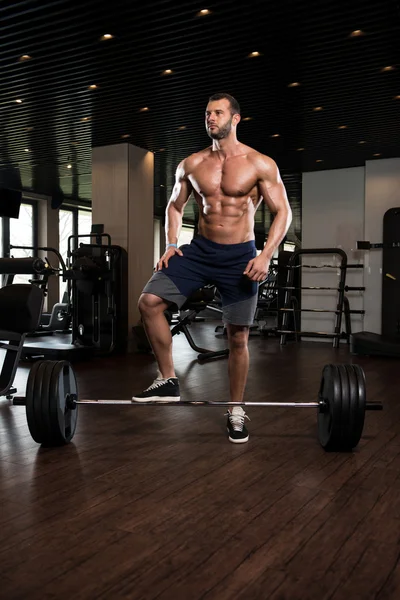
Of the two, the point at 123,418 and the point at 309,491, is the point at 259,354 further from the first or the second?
the point at 309,491

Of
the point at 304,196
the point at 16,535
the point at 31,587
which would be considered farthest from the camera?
the point at 304,196

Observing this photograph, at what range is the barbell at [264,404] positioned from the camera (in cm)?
214

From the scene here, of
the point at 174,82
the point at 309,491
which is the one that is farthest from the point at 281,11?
the point at 309,491

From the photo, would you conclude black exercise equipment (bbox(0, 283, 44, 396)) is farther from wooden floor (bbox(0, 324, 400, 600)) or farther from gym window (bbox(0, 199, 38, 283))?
gym window (bbox(0, 199, 38, 283))

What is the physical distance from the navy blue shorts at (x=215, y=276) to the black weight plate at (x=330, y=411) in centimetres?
41

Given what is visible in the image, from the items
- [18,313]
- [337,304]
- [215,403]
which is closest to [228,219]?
[215,403]

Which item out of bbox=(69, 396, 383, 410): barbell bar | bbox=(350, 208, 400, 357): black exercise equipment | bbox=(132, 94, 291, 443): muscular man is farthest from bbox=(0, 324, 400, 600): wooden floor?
bbox=(350, 208, 400, 357): black exercise equipment

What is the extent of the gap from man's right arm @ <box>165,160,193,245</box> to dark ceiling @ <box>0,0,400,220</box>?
1.52 metres

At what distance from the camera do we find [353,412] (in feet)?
6.95

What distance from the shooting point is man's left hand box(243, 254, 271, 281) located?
2.22 meters

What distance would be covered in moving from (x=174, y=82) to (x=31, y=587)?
415cm

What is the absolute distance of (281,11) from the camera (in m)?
3.45

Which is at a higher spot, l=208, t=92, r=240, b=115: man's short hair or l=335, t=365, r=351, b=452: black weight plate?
l=208, t=92, r=240, b=115: man's short hair

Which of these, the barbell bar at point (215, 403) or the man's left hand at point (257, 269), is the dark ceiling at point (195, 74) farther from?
the barbell bar at point (215, 403)
